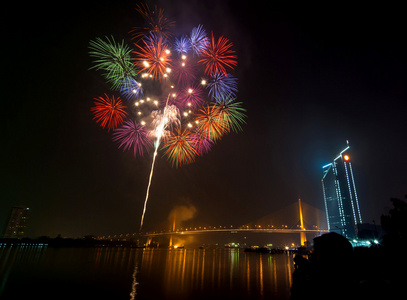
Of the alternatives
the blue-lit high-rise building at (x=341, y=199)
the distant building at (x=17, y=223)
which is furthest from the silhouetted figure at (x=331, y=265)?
the distant building at (x=17, y=223)

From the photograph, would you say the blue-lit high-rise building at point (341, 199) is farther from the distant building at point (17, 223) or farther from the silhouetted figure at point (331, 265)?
the distant building at point (17, 223)

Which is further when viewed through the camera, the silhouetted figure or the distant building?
the distant building

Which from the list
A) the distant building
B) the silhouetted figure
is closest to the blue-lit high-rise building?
the silhouetted figure

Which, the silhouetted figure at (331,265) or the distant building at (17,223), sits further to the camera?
the distant building at (17,223)

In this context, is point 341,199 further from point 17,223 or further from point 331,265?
point 17,223

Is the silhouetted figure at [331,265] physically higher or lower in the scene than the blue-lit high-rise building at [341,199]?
lower

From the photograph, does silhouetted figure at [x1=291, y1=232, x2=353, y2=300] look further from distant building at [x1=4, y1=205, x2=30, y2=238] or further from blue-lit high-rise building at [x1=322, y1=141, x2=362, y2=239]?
distant building at [x1=4, y1=205, x2=30, y2=238]
